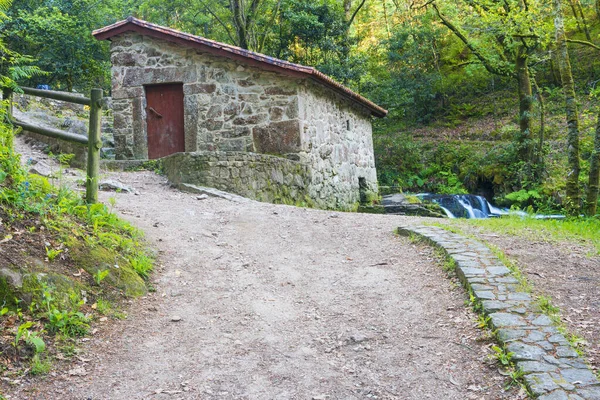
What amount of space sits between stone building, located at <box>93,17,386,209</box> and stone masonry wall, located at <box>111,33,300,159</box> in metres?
0.02

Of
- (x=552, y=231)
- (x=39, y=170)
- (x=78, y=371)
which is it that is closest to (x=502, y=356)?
(x=78, y=371)

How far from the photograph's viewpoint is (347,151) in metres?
13.9

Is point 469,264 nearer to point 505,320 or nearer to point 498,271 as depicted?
point 498,271

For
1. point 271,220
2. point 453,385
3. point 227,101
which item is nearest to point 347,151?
point 227,101


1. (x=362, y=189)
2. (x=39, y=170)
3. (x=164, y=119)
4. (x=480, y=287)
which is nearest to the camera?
(x=480, y=287)

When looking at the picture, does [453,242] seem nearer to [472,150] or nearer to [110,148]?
[110,148]

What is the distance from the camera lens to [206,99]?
11.7 meters

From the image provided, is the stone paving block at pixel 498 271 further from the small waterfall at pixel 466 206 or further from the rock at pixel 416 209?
the small waterfall at pixel 466 206

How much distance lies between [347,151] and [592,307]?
393 inches

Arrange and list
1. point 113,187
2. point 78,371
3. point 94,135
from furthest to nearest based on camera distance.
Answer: point 113,187
point 94,135
point 78,371

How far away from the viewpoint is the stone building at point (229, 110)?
10.8m

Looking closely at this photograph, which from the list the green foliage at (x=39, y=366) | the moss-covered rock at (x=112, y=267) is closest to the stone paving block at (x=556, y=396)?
the green foliage at (x=39, y=366)

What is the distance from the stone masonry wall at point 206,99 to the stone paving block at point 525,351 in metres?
8.00

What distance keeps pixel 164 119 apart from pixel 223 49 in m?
2.48
